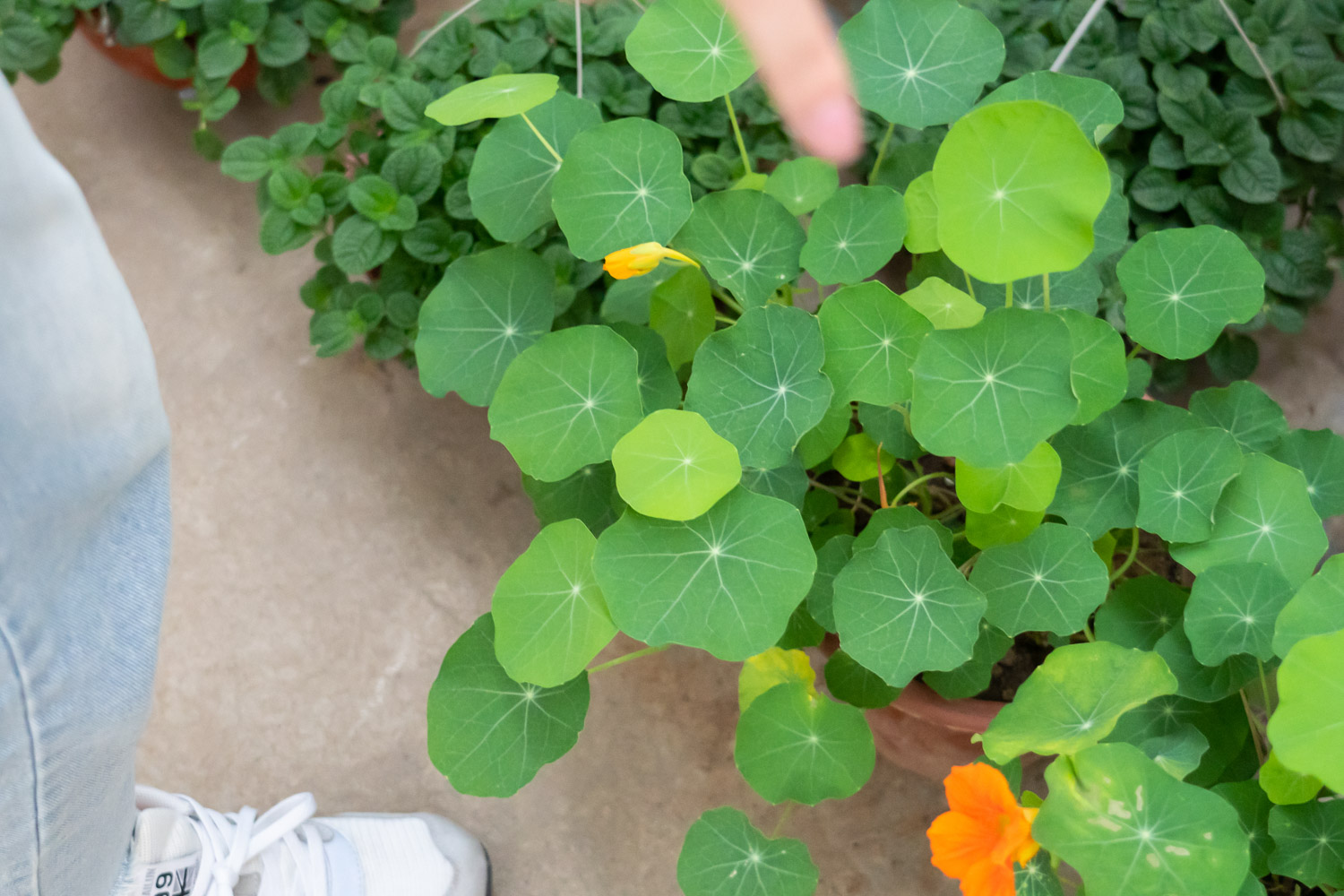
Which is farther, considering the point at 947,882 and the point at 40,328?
the point at 947,882

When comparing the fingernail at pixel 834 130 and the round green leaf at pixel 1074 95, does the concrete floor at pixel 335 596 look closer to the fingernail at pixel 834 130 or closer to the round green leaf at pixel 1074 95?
the fingernail at pixel 834 130

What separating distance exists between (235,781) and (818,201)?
1.04 meters

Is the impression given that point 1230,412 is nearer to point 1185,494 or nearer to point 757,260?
point 1185,494

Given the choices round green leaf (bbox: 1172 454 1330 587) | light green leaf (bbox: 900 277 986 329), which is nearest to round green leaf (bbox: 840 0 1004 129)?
light green leaf (bbox: 900 277 986 329)

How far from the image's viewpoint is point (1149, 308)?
0.78 m

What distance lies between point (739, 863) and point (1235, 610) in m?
0.43

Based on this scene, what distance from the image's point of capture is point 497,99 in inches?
29.0

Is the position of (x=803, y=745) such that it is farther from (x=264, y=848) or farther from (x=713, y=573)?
(x=264, y=848)

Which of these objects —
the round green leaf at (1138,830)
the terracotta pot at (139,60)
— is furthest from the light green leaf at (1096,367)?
the terracotta pot at (139,60)

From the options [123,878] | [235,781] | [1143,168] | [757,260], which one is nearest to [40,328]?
[757,260]

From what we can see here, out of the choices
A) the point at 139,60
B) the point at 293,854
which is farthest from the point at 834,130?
the point at 139,60

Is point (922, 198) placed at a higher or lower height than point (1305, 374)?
higher

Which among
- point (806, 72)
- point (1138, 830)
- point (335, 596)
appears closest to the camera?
point (1138, 830)

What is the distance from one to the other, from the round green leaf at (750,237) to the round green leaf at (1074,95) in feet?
0.61
